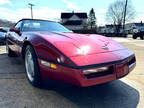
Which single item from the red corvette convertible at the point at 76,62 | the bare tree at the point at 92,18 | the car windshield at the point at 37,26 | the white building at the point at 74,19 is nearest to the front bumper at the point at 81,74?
the red corvette convertible at the point at 76,62

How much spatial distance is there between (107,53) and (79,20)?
4424 centimetres

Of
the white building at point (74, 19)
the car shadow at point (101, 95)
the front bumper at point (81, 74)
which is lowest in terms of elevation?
the car shadow at point (101, 95)

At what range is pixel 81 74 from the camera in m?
1.21

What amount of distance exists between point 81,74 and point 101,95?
75 centimetres

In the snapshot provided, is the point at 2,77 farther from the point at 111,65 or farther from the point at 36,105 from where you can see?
the point at 111,65

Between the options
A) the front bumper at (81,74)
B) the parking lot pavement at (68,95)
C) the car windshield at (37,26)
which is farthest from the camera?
the car windshield at (37,26)

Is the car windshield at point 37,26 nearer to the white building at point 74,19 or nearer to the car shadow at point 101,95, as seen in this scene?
the car shadow at point 101,95

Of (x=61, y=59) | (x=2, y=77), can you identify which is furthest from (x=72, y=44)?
(x=2, y=77)

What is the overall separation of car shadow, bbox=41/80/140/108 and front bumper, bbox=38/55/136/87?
405 millimetres

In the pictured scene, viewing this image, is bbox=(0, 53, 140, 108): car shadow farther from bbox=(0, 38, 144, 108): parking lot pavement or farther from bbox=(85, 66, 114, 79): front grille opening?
bbox=(85, 66, 114, 79): front grille opening

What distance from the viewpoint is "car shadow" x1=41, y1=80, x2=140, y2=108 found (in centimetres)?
150

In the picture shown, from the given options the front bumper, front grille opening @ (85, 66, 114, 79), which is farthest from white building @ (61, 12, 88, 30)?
front grille opening @ (85, 66, 114, 79)

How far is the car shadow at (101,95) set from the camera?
4.93ft

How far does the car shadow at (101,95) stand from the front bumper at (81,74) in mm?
Answer: 405
